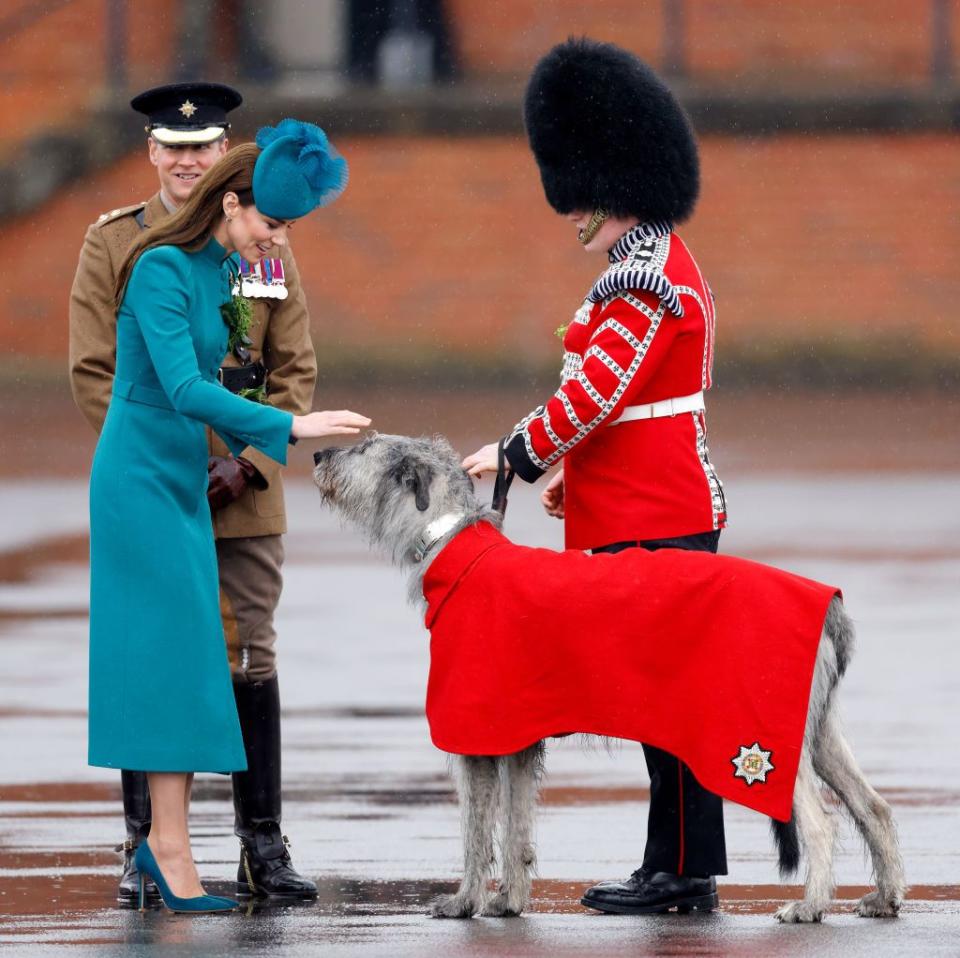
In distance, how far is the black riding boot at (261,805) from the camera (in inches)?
274

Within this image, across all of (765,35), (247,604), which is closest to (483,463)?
(247,604)

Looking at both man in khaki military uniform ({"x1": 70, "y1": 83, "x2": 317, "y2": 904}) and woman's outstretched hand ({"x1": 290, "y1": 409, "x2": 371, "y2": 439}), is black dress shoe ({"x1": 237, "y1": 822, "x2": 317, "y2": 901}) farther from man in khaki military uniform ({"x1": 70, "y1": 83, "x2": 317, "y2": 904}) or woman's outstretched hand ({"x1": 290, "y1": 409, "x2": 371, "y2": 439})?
woman's outstretched hand ({"x1": 290, "y1": 409, "x2": 371, "y2": 439})

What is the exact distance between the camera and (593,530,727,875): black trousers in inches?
267

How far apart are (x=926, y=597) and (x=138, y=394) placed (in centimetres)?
757

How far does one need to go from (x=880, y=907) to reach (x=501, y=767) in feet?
3.92

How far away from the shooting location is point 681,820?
22.4ft

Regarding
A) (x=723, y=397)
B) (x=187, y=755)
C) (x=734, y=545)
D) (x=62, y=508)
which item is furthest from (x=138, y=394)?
(x=723, y=397)

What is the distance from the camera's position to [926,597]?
13180 millimetres

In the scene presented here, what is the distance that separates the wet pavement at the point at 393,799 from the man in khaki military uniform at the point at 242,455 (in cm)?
29

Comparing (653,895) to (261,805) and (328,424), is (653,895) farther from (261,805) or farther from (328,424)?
(328,424)

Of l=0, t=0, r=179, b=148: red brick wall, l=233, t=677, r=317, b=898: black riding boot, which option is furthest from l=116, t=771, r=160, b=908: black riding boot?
l=0, t=0, r=179, b=148: red brick wall

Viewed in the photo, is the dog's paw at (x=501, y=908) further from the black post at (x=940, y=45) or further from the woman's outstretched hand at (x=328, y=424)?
the black post at (x=940, y=45)

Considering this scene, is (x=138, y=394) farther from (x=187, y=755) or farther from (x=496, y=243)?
Result: (x=496, y=243)

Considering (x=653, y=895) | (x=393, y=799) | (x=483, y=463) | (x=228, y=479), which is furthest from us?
(x=393, y=799)
